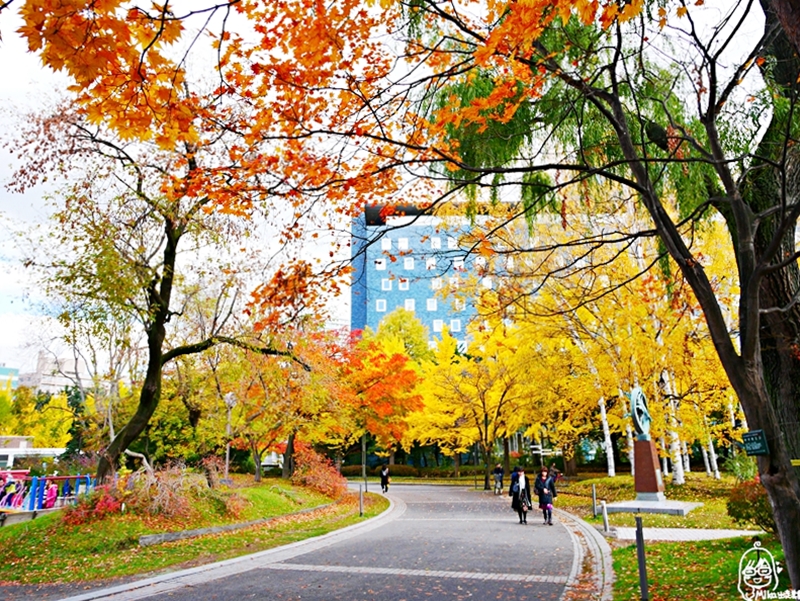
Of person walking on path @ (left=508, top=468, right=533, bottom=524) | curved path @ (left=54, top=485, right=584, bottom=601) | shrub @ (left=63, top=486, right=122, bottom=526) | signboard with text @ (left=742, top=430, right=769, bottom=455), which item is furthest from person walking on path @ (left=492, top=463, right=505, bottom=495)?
signboard with text @ (left=742, top=430, right=769, bottom=455)

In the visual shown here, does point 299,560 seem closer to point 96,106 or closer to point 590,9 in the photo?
point 96,106

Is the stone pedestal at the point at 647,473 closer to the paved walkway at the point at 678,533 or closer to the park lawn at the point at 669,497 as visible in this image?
the park lawn at the point at 669,497

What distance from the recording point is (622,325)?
63.8 ft

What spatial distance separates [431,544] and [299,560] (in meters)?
3.03

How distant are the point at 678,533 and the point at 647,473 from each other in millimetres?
6014

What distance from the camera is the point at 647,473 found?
18172mm

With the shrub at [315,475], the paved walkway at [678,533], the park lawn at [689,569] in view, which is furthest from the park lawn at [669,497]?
the shrub at [315,475]

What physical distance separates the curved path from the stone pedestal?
440cm

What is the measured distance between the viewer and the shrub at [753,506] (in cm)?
878

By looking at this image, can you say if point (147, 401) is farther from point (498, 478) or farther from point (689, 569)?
point (498, 478)

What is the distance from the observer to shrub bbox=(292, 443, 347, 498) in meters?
22.9

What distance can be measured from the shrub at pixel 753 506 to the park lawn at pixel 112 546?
348 inches

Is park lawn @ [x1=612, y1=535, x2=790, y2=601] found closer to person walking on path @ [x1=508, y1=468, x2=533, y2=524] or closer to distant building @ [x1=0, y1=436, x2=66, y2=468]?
person walking on path @ [x1=508, y1=468, x2=533, y2=524]

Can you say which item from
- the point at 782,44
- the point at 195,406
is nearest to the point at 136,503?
the point at 195,406
